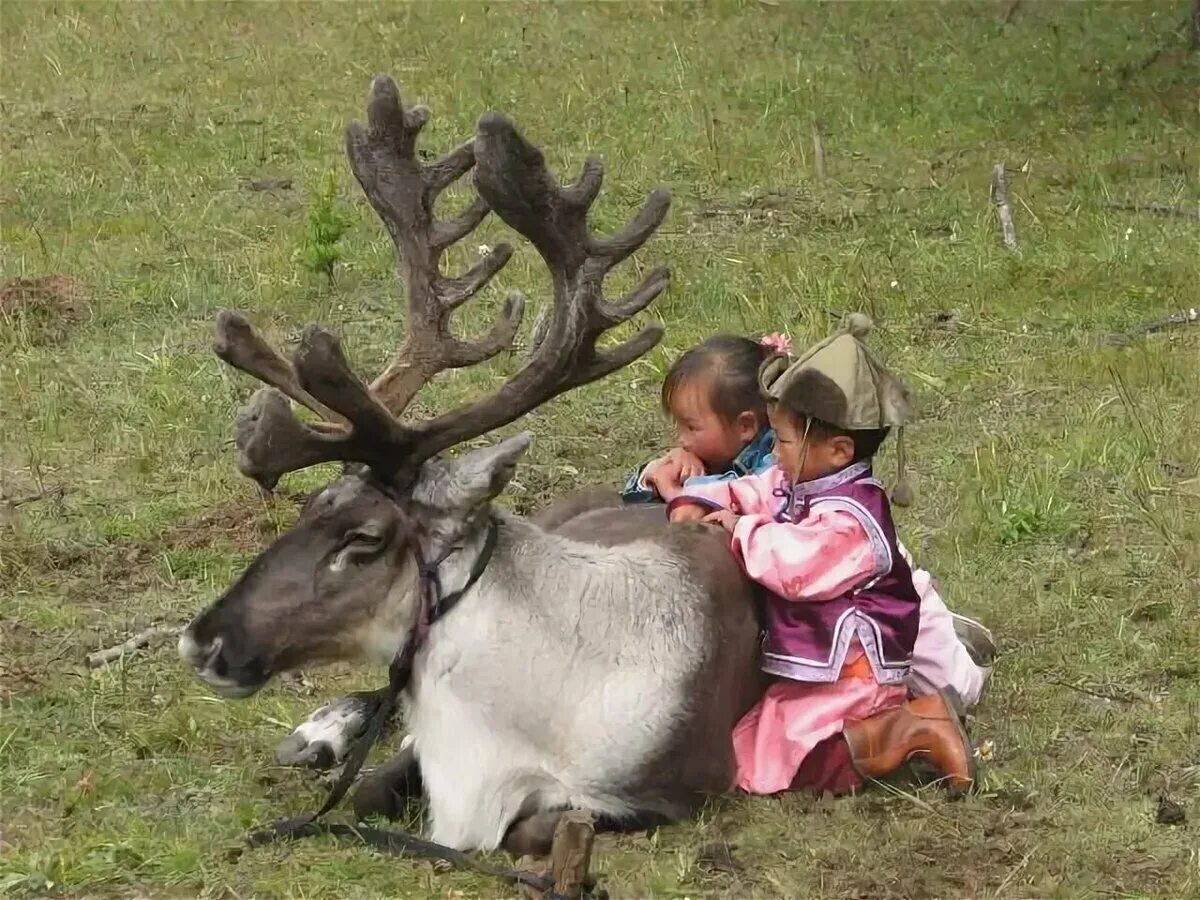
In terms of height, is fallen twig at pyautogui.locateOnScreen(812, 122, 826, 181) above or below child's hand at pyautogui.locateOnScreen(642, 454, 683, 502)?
below

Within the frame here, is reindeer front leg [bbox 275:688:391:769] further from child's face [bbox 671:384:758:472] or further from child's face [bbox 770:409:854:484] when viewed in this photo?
child's face [bbox 770:409:854:484]

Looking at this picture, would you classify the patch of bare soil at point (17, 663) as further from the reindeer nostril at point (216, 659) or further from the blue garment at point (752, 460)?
the blue garment at point (752, 460)

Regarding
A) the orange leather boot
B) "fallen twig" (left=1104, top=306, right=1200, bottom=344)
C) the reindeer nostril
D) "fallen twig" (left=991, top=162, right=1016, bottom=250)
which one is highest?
the reindeer nostril

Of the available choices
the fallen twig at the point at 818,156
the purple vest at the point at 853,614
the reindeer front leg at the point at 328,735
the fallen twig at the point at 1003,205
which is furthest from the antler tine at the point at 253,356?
the fallen twig at the point at 818,156

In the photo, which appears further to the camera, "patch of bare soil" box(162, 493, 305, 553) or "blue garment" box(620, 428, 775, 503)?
"patch of bare soil" box(162, 493, 305, 553)

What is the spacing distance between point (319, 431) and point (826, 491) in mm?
1291

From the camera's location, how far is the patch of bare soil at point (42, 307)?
9453 millimetres

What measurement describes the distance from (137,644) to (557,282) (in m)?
2.07

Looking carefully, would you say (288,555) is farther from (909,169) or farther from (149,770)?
(909,169)

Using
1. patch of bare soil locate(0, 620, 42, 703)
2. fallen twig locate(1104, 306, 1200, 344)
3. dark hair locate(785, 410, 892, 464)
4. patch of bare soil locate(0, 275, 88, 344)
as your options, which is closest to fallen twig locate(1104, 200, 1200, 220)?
fallen twig locate(1104, 306, 1200, 344)

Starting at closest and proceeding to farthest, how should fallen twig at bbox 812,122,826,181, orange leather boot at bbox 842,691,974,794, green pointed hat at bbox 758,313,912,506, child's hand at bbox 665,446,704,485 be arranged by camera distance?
green pointed hat at bbox 758,313,912,506
orange leather boot at bbox 842,691,974,794
child's hand at bbox 665,446,704,485
fallen twig at bbox 812,122,826,181

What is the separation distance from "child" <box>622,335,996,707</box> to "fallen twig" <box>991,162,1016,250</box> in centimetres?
565

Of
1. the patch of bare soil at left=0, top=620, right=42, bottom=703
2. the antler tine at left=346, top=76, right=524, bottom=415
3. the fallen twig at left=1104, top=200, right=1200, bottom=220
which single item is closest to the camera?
the antler tine at left=346, top=76, right=524, bottom=415

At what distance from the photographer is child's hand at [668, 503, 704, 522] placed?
528cm
